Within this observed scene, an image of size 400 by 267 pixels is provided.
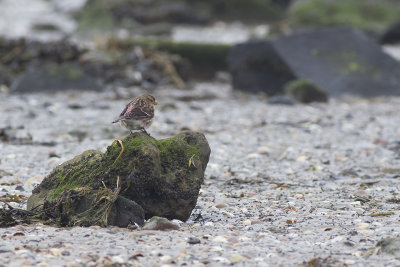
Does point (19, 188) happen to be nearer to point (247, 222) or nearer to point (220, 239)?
point (247, 222)

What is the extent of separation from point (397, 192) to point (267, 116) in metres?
4.96

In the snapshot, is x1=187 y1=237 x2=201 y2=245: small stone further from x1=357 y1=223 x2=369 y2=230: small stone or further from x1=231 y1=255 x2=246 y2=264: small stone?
x1=357 y1=223 x2=369 y2=230: small stone

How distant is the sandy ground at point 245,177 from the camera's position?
4.15m

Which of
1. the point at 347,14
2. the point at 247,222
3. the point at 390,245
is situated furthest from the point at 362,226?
the point at 347,14

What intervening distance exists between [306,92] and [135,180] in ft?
26.8

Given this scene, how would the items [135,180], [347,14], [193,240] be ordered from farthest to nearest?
[347,14] → [135,180] → [193,240]

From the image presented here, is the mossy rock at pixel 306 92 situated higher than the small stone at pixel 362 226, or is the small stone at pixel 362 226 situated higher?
the mossy rock at pixel 306 92

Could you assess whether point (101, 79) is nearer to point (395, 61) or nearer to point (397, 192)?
point (395, 61)

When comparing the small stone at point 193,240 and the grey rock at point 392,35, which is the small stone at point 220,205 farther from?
the grey rock at point 392,35

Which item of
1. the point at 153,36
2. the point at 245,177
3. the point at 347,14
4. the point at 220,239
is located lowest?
the point at 245,177

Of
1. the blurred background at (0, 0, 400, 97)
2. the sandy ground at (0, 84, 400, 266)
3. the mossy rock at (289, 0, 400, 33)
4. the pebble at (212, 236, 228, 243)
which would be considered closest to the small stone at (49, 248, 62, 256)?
the sandy ground at (0, 84, 400, 266)

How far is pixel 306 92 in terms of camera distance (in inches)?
493

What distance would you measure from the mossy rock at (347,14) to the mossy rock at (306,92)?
30.1 ft

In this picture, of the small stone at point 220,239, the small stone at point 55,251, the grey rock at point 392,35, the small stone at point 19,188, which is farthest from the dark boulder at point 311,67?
the small stone at point 55,251
